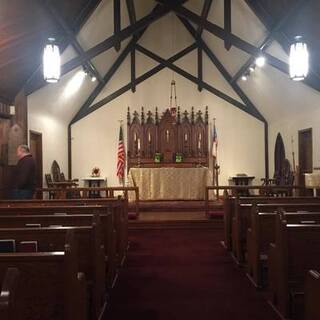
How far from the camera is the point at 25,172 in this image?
5344mm

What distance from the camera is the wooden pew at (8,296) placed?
113cm

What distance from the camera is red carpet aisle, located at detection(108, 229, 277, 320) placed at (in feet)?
10.3

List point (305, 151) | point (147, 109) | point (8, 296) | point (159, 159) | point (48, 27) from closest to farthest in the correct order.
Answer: point (8, 296) < point (48, 27) < point (305, 151) < point (159, 159) < point (147, 109)

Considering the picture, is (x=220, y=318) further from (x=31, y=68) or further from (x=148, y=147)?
(x=148, y=147)

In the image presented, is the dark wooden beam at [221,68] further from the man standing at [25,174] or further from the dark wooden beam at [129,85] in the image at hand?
the man standing at [25,174]

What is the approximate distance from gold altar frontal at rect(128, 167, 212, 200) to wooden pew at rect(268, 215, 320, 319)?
22.5 ft

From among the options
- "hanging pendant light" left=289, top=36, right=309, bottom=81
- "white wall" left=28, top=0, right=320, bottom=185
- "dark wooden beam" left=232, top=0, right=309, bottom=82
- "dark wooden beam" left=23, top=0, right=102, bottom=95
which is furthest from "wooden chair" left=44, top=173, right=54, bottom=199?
"hanging pendant light" left=289, top=36, right=309, bottom=81

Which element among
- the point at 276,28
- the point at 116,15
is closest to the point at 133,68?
the point at 116,15

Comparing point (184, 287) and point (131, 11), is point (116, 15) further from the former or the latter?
point (184, 287)

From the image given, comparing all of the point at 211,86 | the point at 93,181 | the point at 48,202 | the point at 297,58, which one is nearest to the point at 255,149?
the point at 211,86

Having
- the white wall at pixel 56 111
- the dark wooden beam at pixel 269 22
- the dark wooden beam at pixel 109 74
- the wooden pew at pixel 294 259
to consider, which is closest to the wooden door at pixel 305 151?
the dark wooden beam at pixel 269 22

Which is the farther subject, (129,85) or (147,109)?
(147,109)

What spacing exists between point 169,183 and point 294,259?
7040mm

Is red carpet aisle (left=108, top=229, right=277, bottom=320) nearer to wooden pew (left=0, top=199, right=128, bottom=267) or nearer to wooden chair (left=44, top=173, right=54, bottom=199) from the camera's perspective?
wooden pew (left=0, top=199, right=128, bottom=267)
